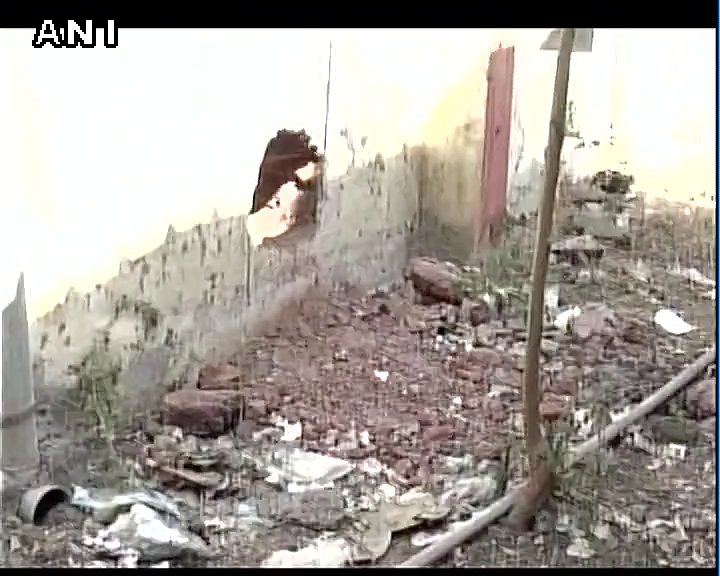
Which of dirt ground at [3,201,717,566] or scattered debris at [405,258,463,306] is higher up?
scattered debris at [405,258,463,306]

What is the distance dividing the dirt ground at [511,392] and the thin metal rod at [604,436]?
0.01 metres

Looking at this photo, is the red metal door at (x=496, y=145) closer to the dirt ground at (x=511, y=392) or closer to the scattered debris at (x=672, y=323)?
the dirt ground at (x=511, y=392)

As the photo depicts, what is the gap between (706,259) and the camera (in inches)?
63.5

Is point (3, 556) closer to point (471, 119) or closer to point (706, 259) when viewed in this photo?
point (471, 119)

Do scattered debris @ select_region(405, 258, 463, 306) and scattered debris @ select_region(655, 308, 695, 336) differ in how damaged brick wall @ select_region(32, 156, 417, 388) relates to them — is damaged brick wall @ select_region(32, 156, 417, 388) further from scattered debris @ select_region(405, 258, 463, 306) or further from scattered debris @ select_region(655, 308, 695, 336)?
scattered debris @ select_region(655, 308, 695, 336)

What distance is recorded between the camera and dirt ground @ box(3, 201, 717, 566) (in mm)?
1609

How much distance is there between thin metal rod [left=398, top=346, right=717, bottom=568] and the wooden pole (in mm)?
23

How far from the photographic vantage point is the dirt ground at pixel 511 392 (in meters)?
1.61

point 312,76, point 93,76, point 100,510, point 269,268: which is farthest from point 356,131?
point 100,510

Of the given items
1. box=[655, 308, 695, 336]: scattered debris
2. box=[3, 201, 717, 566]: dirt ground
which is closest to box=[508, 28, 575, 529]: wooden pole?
box=[3, 201, 717, 566]: dirt ground

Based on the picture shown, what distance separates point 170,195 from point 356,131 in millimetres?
281

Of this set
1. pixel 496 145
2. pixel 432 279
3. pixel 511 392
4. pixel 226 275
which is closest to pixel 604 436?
pixel 511 392

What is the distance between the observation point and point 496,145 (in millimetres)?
1628

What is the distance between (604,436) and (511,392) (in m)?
0.15
